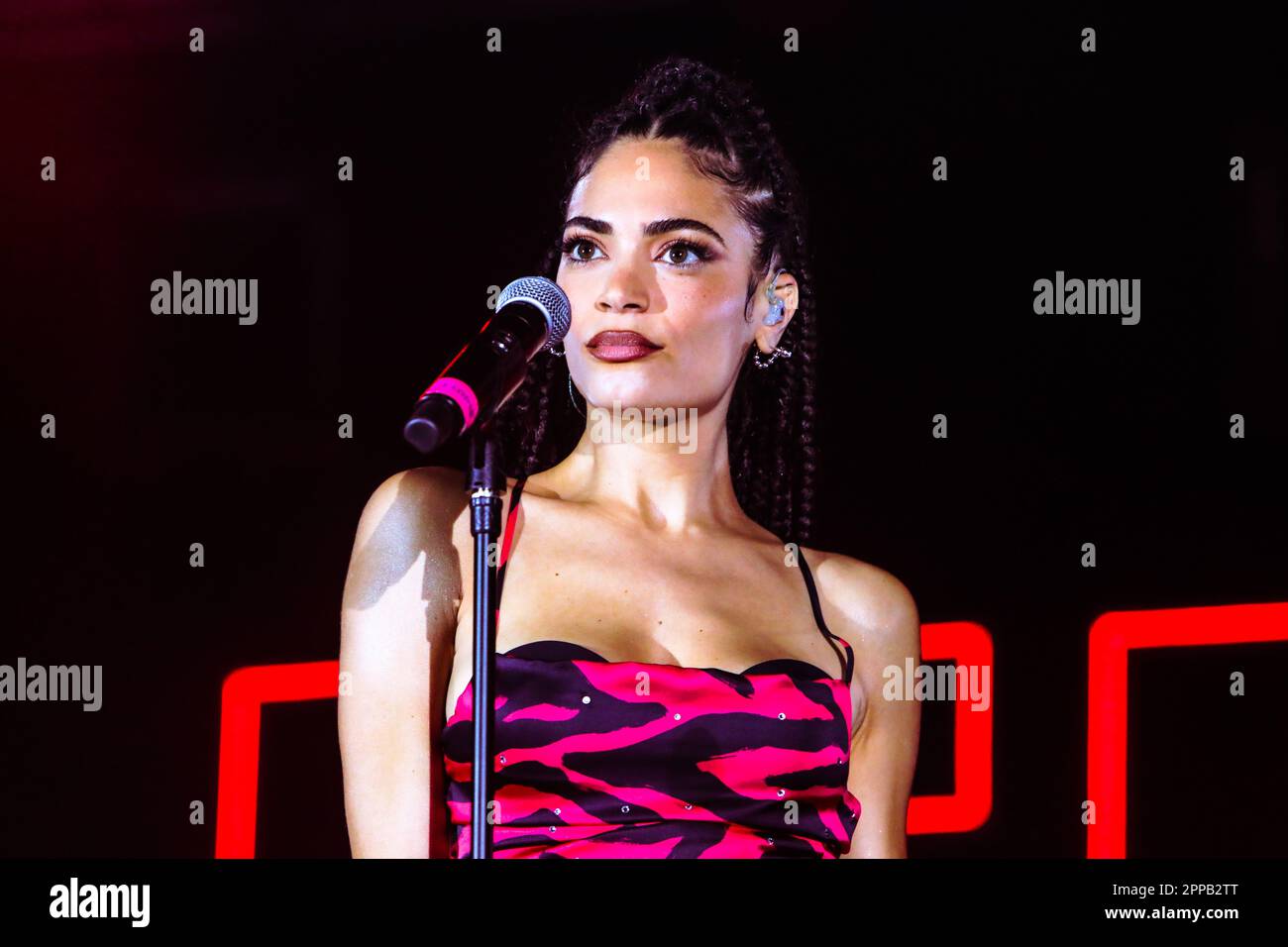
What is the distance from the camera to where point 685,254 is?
2498 millimetres

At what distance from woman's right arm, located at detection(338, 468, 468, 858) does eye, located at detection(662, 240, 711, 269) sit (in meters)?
0.55

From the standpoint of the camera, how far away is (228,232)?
2672mm

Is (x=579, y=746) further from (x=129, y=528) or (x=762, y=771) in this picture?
(x=129, y=528)

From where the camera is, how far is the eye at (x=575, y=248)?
2502 mm

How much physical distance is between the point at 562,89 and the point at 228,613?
1.13 metres

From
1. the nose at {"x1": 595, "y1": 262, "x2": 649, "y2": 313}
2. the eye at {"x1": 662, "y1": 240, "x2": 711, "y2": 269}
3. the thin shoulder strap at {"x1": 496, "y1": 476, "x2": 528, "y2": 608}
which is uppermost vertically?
the eye at {"x1": 662, "y1": 240, "x2": 711, "y2": 269}

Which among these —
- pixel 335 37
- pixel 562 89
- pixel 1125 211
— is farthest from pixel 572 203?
pixel 1125 211

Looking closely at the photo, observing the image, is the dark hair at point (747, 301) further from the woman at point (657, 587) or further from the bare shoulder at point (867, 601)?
the bare shoulder at point (867, 601)

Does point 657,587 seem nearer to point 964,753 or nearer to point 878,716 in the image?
point 878,716

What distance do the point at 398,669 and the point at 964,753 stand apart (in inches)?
49.9

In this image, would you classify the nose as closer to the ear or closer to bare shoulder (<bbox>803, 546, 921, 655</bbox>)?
the ear

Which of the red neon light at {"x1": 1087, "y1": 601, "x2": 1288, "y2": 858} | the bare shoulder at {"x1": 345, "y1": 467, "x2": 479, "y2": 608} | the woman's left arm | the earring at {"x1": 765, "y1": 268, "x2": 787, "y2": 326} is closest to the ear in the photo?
the earring at {"x1": 765, "y1": 268, "x2": 787, "y2": 326}

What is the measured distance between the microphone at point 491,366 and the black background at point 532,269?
3.50ft

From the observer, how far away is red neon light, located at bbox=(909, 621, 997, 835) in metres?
2.97
